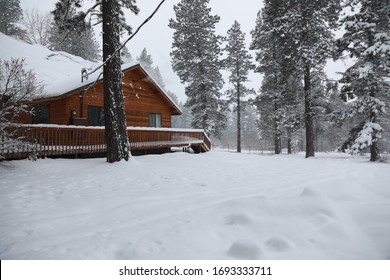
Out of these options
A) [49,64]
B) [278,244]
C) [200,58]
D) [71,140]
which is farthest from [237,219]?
[200,58]

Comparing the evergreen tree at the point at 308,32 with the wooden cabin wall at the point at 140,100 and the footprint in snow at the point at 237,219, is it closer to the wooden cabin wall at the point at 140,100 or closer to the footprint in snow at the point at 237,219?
the wooden cabin wall at the point at 140,100

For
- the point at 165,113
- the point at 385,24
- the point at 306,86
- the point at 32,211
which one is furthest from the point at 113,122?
the point at 385,24

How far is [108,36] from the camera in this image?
863 centimetres

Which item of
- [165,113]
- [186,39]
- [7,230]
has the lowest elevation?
[7,230]

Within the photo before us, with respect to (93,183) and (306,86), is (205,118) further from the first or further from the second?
(93,183)

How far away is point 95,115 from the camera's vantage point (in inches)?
564

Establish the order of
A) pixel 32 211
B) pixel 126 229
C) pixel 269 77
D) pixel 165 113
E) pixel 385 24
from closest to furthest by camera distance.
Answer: pixel 126 229, pixel 32 211, pixel 385 24, pixel 165 113, pixel 269 77

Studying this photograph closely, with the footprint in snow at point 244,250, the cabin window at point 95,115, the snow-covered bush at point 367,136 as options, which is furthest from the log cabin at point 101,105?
the snow-covered bush at point 367,136

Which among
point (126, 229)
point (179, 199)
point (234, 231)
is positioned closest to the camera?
point (234, 231)

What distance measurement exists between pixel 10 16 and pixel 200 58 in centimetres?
3167

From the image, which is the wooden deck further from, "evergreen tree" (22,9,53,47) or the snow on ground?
"evergreen tree" (22,9,53,47)

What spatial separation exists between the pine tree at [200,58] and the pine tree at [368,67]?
1315 centimetres

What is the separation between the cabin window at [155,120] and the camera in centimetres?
1780

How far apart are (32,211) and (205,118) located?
68.0ft
